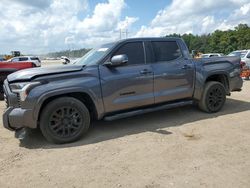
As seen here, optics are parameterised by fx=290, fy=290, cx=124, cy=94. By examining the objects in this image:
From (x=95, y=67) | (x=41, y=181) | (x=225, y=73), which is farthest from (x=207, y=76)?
(x=41, y=181)

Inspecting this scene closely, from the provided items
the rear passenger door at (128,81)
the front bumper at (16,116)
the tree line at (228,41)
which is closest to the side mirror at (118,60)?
the rear passenger door at (128,81)

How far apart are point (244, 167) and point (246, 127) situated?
2006 mm

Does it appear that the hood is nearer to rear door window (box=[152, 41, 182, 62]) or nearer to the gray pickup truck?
the gray pickup truck

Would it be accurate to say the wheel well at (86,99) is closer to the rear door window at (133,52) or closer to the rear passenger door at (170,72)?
the rear door window at (133,52)

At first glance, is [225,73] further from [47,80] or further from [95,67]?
[47,80]

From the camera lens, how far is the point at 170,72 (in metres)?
6.21

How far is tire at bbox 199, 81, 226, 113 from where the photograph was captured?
6.82m

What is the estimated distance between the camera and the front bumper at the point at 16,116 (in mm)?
4895

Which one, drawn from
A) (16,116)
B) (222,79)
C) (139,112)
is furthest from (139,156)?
(222,79)

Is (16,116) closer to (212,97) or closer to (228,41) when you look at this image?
(212,97)

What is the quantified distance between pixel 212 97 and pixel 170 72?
143cm

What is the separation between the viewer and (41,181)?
149 inches

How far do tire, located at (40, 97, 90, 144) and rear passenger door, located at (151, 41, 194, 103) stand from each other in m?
1.70

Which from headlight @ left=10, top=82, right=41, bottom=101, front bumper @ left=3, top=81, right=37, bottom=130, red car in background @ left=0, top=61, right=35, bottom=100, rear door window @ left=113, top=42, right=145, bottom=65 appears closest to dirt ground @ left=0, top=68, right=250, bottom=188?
front bumper @ left=3, top=81, right=37, bottom=130
